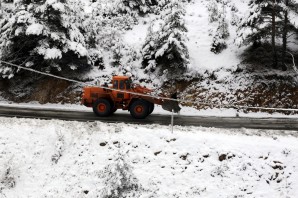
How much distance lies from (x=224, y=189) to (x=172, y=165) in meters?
2.00

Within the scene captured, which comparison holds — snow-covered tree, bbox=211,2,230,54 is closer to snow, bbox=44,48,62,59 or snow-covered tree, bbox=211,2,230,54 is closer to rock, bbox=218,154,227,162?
snow, bbox=44,48,62,59

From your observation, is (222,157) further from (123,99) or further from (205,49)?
(205,49)

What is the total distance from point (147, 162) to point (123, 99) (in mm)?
4425

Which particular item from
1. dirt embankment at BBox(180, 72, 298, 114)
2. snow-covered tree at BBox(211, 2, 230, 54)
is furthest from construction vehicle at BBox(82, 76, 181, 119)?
snow-covered tree at BBox(211, 2, 230, 54)

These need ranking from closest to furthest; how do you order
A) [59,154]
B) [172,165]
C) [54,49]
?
[172,165]
[59,154]
[54,49]

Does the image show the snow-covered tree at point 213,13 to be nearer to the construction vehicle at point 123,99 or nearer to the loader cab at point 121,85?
the construction vehicle at point 123,99

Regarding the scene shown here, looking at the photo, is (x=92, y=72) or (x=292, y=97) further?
(x=92, y=72)

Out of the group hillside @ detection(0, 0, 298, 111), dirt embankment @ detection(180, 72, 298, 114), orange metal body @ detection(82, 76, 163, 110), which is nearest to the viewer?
orange metal body @ detection(82, 76, 163, 110)

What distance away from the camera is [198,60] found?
2039 centimetres

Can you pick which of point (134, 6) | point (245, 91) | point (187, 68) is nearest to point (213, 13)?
point (187, 68)

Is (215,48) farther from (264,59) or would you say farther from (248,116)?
(248,116)

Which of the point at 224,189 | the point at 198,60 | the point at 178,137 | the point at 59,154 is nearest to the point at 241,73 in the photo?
the point at 198,60

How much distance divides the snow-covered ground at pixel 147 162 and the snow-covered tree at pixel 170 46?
22.5 feet

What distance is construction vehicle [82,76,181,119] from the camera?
14.8 m
